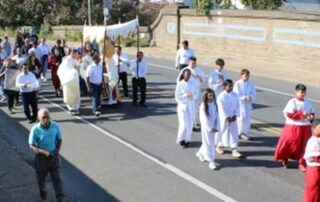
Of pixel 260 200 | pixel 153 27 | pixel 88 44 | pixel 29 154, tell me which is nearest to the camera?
pixel 260 200

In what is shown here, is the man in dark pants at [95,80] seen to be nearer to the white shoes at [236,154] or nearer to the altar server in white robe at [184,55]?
the altar server in white robe at [184,55]

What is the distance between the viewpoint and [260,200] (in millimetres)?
9289

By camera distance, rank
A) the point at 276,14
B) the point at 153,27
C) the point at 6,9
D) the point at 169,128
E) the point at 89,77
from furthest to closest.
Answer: the point at 6,9
the point at 153,27
the point at 276,14
the point at 89,77
the point at 169,128

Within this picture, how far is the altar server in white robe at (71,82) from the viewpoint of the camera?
1688 cm

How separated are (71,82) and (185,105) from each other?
5234 mm

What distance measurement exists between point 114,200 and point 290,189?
9.58 ft

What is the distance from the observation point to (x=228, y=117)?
39.5 ft

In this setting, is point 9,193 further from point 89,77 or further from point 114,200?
point 89,77

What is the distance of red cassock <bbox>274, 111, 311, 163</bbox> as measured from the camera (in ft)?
35.6

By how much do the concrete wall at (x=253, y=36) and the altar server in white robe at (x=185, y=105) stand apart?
47.0 feet

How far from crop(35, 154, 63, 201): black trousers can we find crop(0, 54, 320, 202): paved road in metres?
0.60

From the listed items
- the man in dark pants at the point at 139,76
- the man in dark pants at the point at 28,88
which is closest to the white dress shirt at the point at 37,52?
the man in dark pants at the point at 139,76

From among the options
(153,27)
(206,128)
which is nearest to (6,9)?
(153,27)

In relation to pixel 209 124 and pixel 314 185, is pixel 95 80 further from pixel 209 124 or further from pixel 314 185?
pixel 314 185
